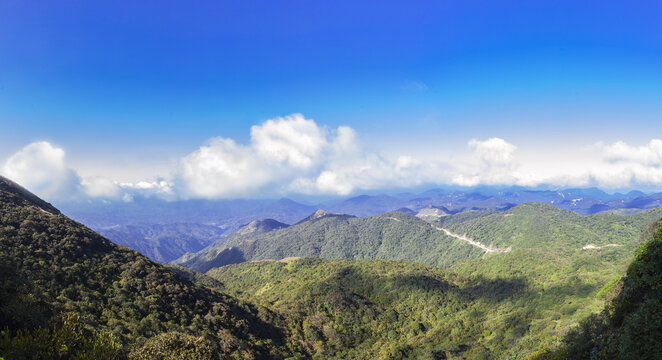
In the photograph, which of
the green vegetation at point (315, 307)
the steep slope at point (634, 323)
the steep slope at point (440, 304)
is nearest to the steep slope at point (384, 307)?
the steep slope at point (440, 304)

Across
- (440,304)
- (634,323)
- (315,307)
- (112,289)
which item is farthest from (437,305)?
(112,289)

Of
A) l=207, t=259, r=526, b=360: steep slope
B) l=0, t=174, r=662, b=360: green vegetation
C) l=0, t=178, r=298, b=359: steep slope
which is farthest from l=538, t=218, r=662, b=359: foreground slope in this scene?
l=207, t=259, r=526, b=360: steep slope

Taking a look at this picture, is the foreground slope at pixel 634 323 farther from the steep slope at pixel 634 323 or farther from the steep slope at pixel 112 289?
the steep slope at pixel 112 289

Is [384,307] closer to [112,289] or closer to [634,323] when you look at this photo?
[112,289]

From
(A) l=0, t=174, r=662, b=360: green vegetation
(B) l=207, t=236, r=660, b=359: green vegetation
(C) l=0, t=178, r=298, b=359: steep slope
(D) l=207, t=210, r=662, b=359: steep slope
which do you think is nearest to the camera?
(A) l=0, t=174, r=662, b=360: green vegetation

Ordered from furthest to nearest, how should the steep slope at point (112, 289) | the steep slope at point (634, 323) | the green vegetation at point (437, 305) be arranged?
the green vegetation at point (437, 305) → the steep slope at point (112, 289) → the steep slope at point (634, 323)

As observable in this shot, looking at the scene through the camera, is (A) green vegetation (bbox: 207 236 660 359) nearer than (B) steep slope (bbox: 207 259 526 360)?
Yes

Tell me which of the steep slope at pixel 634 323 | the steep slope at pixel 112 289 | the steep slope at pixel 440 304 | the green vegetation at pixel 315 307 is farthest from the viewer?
the steep slope at pixel 440 304

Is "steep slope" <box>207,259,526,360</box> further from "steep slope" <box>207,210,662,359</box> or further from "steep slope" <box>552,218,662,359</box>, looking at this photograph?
"steep slope" <box>552,218,662,359</box>
